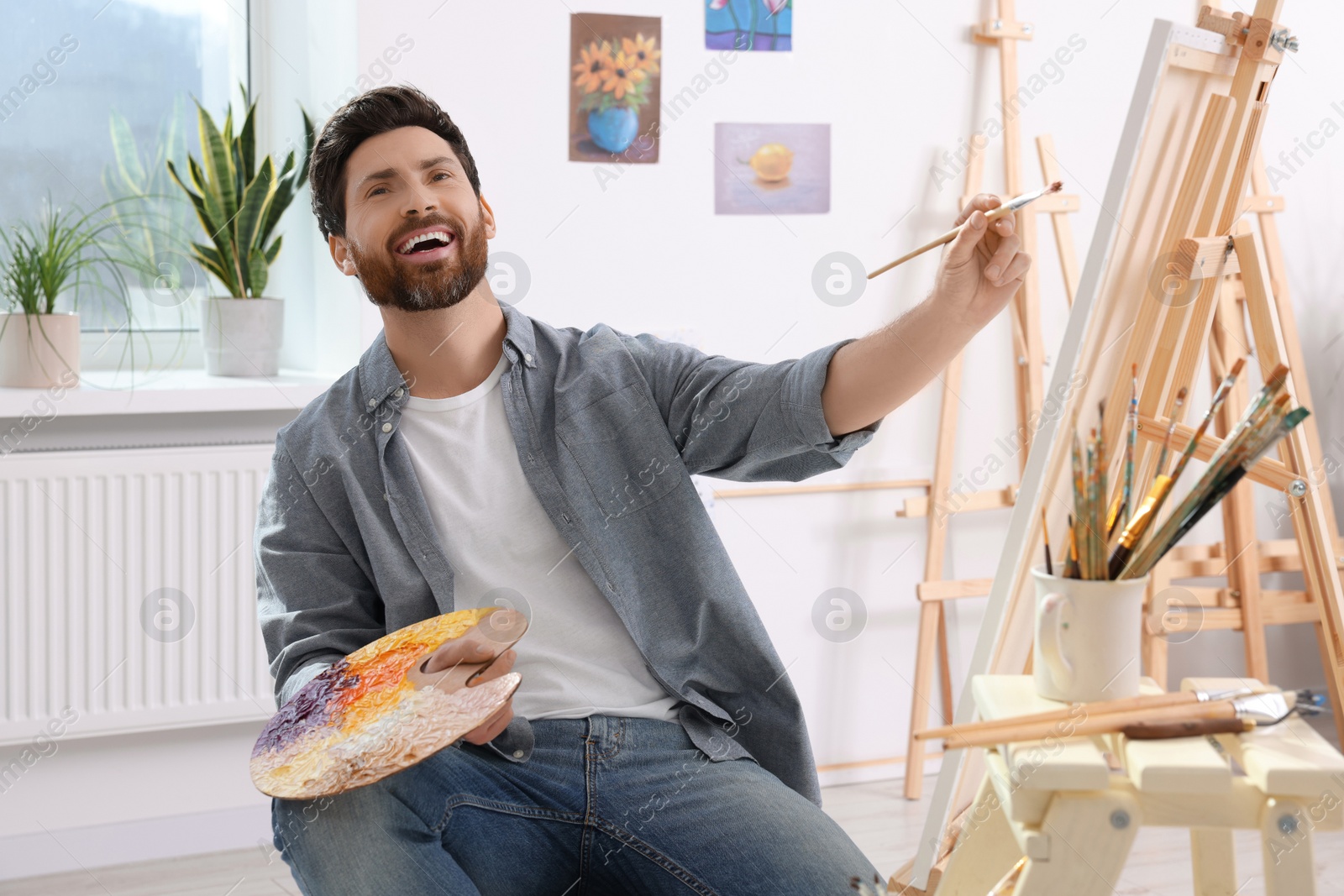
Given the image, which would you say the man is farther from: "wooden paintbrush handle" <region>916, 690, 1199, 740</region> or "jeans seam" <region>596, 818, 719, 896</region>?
"wooden paintbrush handle" <region>916, 690, 1199, 740</region>

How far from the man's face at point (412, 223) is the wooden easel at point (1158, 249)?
77cm

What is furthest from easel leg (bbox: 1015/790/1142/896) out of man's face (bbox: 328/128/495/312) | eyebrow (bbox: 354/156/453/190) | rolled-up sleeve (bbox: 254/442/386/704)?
eyebrow (bbox: 354/156/453/190)

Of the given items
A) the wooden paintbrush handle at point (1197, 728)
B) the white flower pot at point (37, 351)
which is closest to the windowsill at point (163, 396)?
the white flower pot at point (37, 351)

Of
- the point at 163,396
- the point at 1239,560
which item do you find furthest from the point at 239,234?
the point at 1239,560

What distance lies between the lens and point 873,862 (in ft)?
7.45

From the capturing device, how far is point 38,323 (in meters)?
2.24

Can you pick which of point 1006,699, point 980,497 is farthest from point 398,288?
point 980,497

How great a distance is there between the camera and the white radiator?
215cm

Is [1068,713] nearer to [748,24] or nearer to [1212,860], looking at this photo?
[1212,860]

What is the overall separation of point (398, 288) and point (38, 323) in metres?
1.12

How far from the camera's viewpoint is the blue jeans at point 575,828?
116 cm

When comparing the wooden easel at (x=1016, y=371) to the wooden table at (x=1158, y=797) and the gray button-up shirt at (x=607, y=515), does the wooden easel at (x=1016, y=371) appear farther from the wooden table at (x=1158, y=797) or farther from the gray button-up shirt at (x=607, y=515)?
the wooden table at (x=1158, y=797)

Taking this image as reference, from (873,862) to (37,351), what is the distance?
1872 millimetres

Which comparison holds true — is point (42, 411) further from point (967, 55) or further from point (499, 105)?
point (967, 55)
